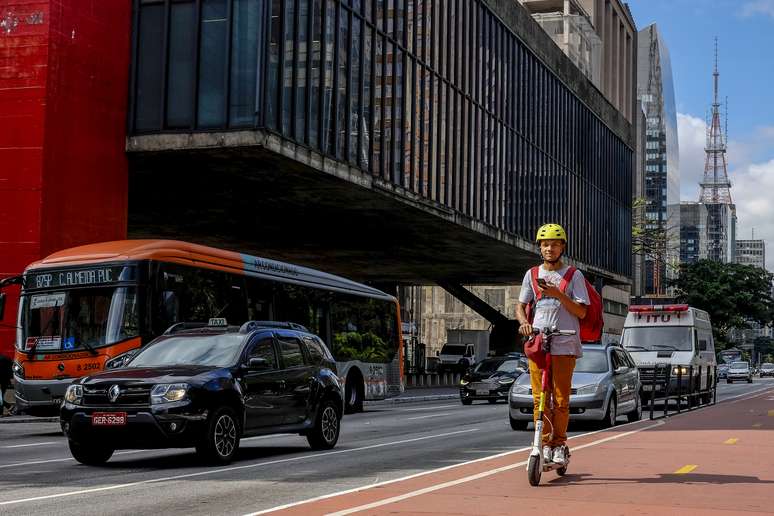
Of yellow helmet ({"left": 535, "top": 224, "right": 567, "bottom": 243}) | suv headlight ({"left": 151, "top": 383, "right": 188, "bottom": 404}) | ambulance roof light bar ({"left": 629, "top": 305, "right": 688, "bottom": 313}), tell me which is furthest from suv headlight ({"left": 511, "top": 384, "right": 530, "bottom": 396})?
ambulance roof light bar ({"left": 629, "top": 305, "right": 688, "bottom": 313})

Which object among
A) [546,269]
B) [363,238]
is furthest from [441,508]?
[363,238]

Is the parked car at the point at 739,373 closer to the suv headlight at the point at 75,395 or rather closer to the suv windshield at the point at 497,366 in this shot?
the suv windshield at the point at 497,366

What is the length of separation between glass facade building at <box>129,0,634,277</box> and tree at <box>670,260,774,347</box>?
36433 millimetres

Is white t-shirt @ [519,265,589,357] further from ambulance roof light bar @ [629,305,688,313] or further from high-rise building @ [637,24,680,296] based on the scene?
high-rise building @ [637,24,680,296]

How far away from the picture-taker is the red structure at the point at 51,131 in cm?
3003

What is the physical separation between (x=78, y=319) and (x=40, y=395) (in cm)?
152

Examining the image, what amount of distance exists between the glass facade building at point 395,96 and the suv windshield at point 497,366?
7.95m

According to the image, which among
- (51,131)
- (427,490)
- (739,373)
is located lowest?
(739,373)

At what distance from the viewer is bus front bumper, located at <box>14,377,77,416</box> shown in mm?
20094

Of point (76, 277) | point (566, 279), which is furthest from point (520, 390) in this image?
point (566, 279)

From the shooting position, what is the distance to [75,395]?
12711mm

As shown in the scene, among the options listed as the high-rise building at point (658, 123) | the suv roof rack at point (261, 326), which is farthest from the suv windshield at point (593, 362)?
the high-rise building at point (658, 123)

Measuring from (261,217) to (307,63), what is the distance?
1168 cm

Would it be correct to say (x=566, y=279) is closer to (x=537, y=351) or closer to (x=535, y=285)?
(x=535, y=285)
